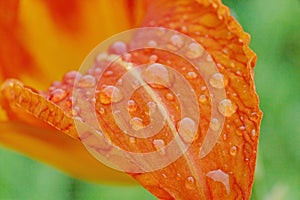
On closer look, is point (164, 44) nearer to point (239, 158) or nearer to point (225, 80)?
point (225, 80)

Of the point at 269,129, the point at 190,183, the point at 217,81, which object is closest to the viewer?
the point at 190,183

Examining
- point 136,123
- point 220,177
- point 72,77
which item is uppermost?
point 72,77

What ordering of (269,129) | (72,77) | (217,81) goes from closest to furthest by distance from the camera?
1. (217,81)
2. (72,77)
3. (269,129)

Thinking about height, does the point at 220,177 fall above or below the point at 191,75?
below

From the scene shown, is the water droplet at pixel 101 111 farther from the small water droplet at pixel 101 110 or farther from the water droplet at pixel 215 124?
the water droplet at pixel 215 124

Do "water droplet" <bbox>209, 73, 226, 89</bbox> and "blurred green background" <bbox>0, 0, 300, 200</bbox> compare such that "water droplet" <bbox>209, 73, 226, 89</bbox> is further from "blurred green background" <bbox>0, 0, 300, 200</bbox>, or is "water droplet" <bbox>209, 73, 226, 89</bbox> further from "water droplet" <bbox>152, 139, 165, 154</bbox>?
"blurred green background" <bbox>0, 0, 300, 200</bbox>

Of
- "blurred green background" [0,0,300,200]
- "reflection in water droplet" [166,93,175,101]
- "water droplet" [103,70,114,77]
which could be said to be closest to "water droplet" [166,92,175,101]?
"reflection in water droplet" [166,93,175,101]

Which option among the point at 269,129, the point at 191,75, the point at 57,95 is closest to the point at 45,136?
the point at 57,95

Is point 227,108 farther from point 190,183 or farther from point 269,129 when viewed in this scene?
point 269,129
